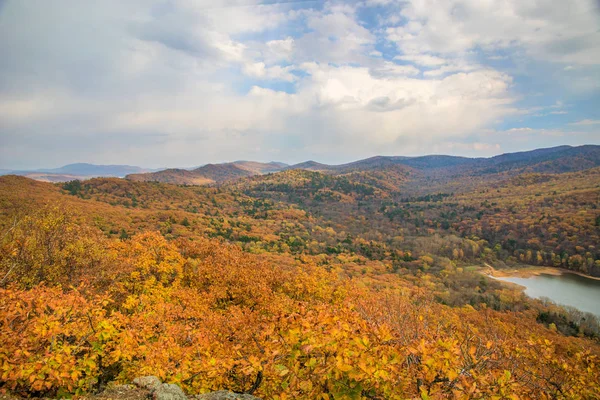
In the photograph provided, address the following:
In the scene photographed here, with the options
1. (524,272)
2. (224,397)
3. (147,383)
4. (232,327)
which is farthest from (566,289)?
(147,383)

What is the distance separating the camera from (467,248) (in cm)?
12469

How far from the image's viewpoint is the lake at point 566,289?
8050 cm

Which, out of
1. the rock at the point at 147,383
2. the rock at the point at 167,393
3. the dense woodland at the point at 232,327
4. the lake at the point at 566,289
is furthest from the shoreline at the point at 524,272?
the rock at the point at 147,383

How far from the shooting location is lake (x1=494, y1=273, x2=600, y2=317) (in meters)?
80.5

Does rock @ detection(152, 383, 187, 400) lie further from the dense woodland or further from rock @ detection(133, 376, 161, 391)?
the dense woodland

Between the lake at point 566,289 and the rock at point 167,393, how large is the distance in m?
105

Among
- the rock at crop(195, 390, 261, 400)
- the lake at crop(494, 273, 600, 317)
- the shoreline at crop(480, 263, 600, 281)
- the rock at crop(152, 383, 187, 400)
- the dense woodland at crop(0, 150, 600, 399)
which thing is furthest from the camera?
the shoreline at crop(480, 263, 600, 281)

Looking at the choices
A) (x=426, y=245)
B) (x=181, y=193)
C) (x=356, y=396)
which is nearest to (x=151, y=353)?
(x=356, y=396)

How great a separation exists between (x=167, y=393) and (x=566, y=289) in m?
126

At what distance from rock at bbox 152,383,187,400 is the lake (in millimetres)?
104935

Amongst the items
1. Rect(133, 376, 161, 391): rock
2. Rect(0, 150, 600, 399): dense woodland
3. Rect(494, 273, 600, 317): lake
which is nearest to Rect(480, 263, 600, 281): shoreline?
Rect(494, 273, 600, 317): lake

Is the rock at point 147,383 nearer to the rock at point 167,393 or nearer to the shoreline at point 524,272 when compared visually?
the rock at point 167,393

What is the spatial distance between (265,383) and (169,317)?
322 inches

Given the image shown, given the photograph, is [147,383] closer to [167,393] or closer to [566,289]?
[167,393]
